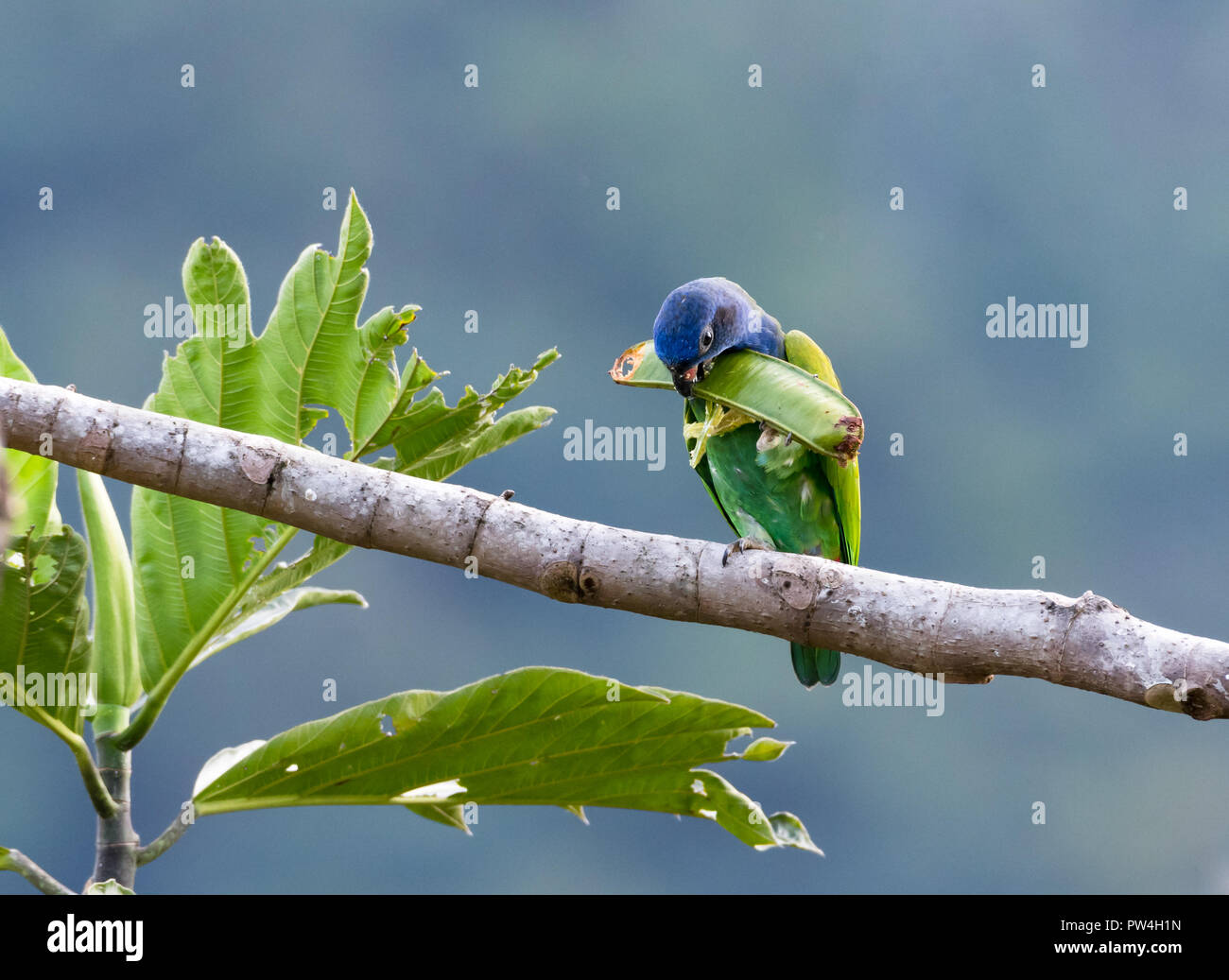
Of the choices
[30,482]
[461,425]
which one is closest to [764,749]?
[461,425]

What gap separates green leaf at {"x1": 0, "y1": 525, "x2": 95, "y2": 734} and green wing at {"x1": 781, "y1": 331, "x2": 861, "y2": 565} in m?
1.74

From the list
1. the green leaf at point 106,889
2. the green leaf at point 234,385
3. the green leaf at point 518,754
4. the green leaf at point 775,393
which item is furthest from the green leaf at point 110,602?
the green leaf at point 775,393

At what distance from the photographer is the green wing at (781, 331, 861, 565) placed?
272cm

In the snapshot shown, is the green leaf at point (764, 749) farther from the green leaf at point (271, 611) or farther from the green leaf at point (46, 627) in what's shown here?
the green leaf at point (46, 627)

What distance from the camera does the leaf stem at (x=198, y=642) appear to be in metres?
1.92

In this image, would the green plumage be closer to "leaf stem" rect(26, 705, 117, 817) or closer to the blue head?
the blue head

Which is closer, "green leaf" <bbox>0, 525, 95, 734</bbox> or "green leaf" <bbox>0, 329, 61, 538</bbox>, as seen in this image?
"green leaf" <bbox>0, 525, 95, 734</bbox>

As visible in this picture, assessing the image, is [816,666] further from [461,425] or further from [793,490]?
[461,425]

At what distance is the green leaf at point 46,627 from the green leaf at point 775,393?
109 centimetres

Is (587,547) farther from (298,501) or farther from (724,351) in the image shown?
(724,351)

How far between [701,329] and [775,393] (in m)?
0.54

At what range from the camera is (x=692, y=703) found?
1.74 m

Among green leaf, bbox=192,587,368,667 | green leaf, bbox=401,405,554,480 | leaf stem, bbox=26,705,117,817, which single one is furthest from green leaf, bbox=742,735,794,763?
leaf stem, bbox=26,705,117,817


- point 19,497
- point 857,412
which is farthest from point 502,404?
point 19,497
